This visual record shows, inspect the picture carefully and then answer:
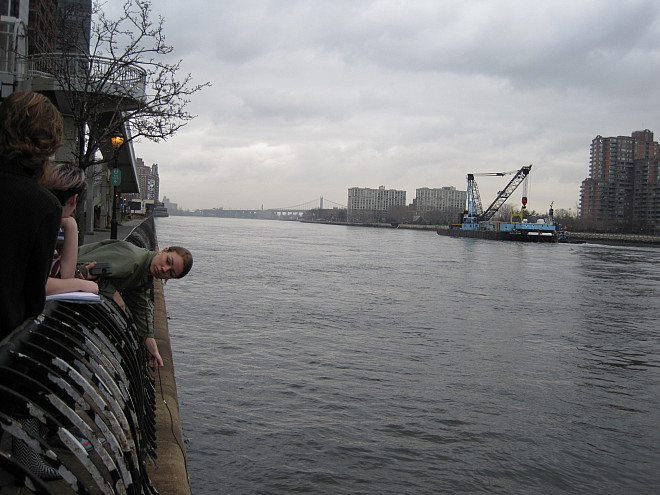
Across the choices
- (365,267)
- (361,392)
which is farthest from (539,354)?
(365,267)

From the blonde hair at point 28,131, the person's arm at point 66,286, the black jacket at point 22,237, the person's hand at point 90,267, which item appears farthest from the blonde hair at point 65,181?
the black jacket at point 22,237

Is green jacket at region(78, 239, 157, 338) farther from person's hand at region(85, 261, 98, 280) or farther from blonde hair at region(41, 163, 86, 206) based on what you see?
blonde hair at region(41, 163, 86, 206)

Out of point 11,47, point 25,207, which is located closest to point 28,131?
point 25,207

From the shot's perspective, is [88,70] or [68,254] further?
[88,70]

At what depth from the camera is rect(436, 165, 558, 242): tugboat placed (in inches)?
3420

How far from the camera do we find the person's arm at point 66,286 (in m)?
2.68

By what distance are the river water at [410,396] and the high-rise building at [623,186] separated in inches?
5205

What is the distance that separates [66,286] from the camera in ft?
8.89

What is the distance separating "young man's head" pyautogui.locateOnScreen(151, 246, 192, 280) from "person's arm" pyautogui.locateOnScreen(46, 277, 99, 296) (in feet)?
3.02

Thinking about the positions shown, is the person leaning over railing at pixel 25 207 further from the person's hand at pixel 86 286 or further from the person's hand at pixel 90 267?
the person's hand at pixel 90 267

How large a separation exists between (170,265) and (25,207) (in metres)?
1.75

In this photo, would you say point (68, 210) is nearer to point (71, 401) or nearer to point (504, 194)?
point (71, 401)

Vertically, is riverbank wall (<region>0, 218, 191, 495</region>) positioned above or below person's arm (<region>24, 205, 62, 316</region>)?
below

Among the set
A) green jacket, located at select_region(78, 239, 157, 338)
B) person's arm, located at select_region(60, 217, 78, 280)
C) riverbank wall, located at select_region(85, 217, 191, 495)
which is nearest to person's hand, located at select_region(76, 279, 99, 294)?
person's arm, located at select_region(60, 217, 78, 280)
